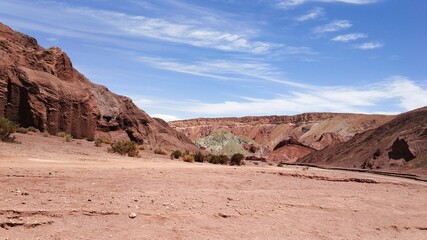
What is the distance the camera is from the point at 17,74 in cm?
2889

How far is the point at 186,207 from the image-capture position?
9258mm

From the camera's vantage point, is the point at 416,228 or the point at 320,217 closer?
the point at 320,217

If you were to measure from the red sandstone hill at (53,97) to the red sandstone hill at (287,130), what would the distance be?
4529 cm

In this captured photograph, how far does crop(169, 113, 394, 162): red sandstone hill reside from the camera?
90619mm

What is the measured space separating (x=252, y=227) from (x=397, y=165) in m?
36.0

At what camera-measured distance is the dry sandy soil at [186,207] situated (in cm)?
739

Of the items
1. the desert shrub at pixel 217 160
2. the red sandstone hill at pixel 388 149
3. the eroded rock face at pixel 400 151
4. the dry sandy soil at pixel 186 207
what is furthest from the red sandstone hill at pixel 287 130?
the dry sandy soil at pixel 186 207

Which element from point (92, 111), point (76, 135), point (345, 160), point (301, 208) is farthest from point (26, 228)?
point (345, 160)

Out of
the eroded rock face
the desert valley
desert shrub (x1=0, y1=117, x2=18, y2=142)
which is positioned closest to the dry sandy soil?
the desert valley

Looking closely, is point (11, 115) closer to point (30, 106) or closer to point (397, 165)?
point (30, 106)

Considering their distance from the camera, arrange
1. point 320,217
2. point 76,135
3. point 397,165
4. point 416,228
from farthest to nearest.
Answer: point 397,165 → point 76,135 → point 416,228 → point 320,217

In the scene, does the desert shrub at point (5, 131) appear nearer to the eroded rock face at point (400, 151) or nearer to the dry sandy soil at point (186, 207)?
the dry sandy soil at point (186, 207)

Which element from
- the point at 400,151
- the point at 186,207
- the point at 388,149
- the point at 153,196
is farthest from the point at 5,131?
the point at 388,149

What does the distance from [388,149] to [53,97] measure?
34898mm
